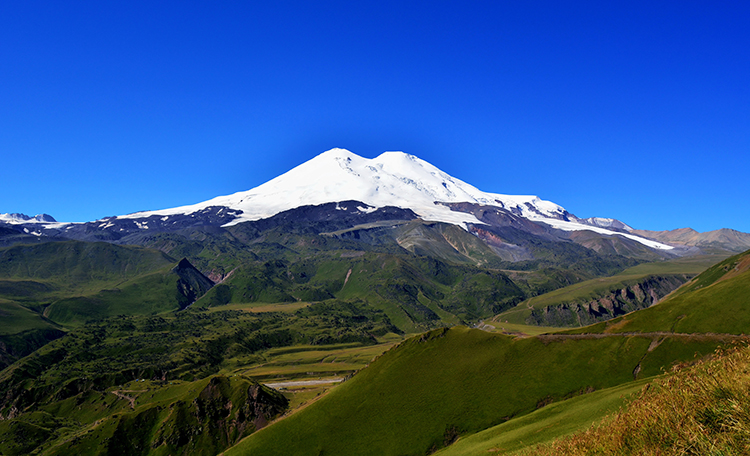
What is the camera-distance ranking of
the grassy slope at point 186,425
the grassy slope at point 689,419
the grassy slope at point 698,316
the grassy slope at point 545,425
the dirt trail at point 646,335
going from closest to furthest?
the grassy slope at point 689,419 < the grassy slope at point 545,425 < the dirt trail at point 646,335 < the grassy slope at point 698,316 < the grassy slope at point 186,425

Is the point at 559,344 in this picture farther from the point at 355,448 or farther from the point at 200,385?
the point at 200,385

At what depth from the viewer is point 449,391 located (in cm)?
13300

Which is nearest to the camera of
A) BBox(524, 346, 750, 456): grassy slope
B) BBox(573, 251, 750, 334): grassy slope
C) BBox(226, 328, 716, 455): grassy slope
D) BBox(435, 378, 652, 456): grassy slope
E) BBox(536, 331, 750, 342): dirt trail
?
BBox(524, 346, 750, 456): grassy slope

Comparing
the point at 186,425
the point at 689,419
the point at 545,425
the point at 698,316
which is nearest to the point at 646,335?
the point at 698,316

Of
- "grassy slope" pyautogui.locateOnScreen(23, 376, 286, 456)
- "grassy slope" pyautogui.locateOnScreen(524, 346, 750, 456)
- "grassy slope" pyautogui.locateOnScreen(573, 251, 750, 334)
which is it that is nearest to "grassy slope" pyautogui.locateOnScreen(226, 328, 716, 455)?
"grassy slope" pyautogui.locateOnScreen(573, 251, 750, 334)

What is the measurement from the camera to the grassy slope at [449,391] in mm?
121625

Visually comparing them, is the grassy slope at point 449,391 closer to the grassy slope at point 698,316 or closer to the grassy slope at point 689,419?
the grassy slope at point 698,316

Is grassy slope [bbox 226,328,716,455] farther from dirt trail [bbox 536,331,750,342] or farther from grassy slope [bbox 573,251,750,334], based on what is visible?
grassy slope [bbox 573,251,750,334]

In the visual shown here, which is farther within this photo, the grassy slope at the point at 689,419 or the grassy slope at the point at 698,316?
the grassy slope at the point at 698,316

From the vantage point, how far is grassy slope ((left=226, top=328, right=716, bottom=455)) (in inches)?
4788

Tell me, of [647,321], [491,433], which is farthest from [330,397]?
[647,321]

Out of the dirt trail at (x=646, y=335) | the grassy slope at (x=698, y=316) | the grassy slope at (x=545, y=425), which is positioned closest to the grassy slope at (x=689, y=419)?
the grassy slope at (x=545, y=425)

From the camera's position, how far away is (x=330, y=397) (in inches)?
5743

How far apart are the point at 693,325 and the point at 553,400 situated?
175 ft
